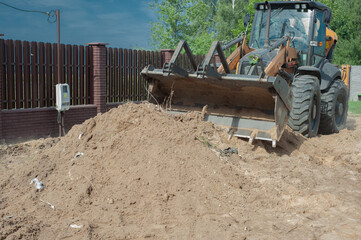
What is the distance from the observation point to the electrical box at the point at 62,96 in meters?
10.4

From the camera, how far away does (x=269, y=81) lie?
23.4 ft

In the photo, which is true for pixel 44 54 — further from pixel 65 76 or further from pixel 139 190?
pixel 139 190

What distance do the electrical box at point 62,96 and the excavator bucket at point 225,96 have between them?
2.87 m

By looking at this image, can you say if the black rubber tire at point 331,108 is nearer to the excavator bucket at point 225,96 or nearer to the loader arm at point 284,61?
the loader arm at point 284,61

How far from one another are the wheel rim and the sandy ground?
3.13 meters

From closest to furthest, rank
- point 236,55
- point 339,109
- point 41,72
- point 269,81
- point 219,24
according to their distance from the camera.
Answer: point 269,81
point 236,55
point 41,72
point 339,109
point 219,24

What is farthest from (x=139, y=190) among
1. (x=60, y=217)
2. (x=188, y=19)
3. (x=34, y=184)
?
(x=188, y=19)

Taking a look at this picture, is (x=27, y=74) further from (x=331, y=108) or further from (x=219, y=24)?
(x=219, y=24)

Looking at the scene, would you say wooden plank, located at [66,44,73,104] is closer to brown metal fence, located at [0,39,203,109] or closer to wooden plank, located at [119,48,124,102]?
brown metal fence, located at [0,39,203,109]

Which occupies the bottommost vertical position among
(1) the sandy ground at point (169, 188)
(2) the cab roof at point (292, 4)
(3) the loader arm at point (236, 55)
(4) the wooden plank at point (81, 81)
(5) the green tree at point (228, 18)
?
(1) the sandy ground at point (169, 188)

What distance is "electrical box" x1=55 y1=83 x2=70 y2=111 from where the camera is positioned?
10352mm

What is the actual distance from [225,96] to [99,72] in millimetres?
4988

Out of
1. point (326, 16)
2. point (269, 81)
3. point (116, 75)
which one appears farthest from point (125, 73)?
point (269, 81)

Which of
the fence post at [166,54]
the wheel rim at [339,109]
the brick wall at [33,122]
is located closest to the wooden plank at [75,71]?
the brick wall at [33,122]
